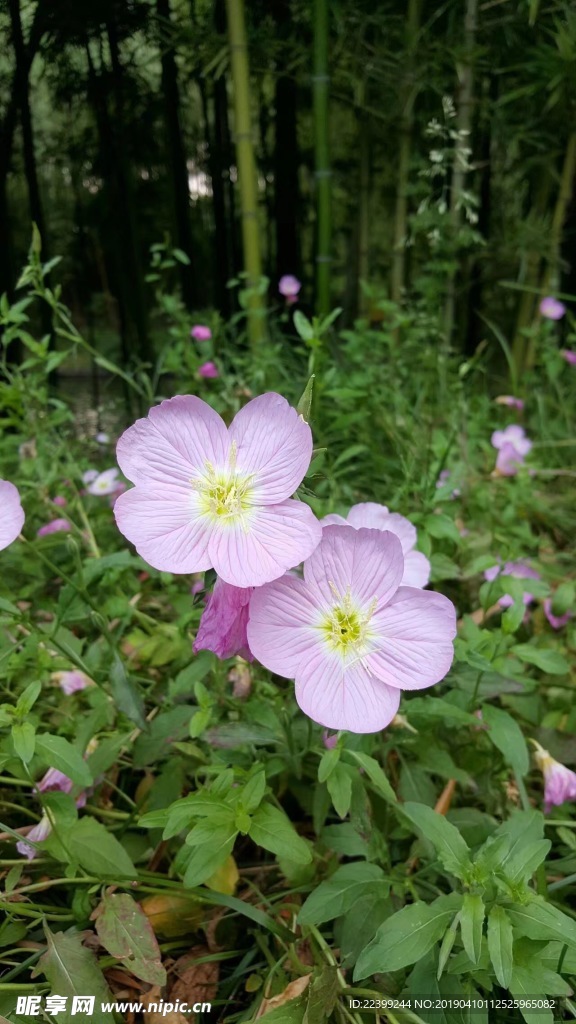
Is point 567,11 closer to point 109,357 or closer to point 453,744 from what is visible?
point 109,357

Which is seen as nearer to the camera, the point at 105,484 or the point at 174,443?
the point at 174,443

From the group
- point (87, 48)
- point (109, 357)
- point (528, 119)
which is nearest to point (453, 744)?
point (109, 357)

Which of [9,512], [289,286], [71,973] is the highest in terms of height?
[9,512]

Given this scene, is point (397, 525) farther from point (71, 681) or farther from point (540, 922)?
point (71, 681)

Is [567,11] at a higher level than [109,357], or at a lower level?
higher

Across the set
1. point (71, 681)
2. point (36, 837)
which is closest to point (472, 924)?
point (36, 837)

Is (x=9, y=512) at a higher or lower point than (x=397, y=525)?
higher

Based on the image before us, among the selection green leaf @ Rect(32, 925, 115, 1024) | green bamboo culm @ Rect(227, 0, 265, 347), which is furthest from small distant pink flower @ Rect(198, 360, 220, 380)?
Result: green leaf @ Rect(32, 925, 115, 1024)
